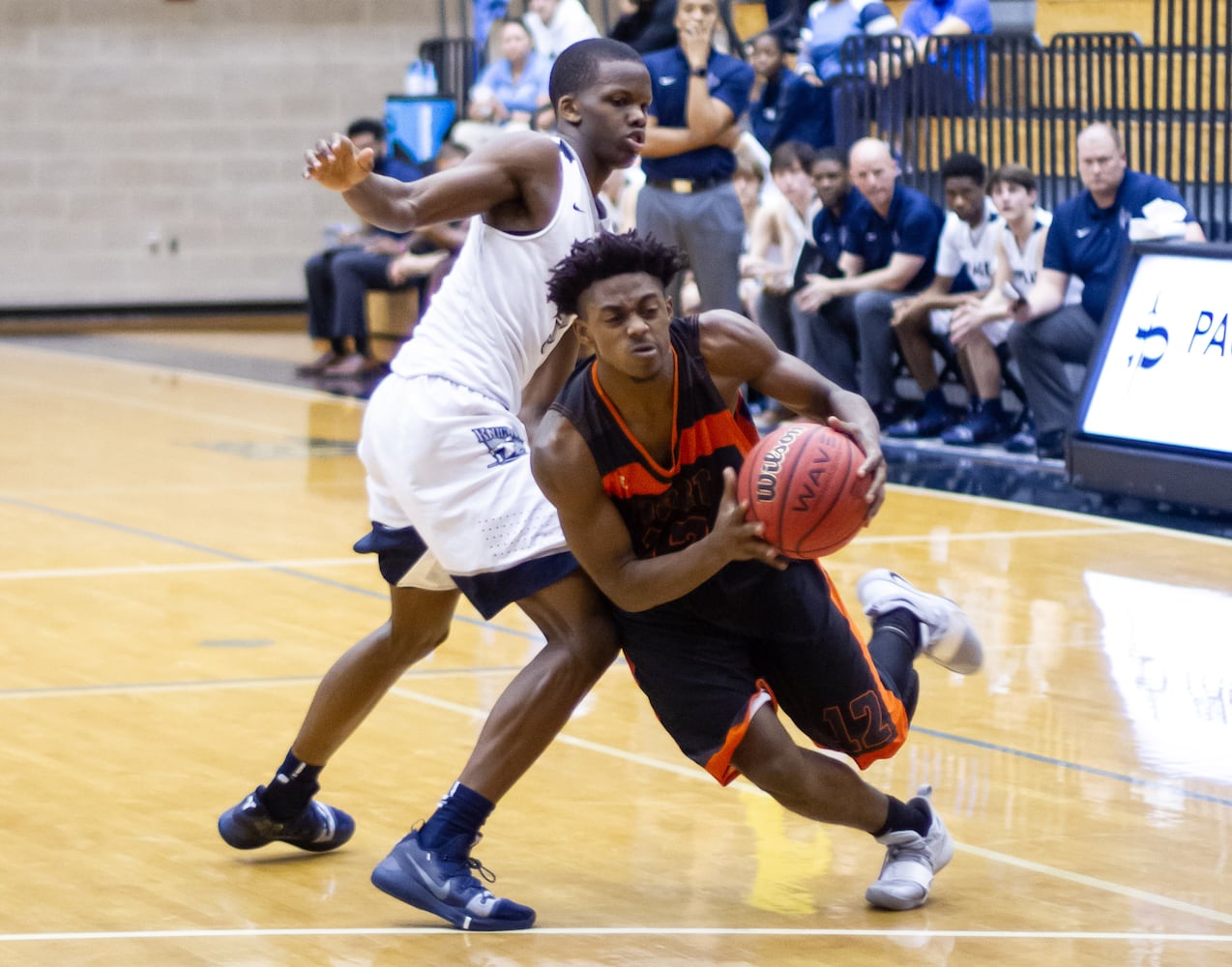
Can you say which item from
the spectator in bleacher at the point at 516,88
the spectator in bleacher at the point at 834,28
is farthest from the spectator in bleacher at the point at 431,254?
the spectator in bleacher at the point at 834,28

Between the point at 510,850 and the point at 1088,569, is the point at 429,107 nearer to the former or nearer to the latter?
the point at 1088,569

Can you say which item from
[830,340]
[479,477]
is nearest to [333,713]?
[479,477]

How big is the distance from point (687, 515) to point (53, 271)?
51.5ft

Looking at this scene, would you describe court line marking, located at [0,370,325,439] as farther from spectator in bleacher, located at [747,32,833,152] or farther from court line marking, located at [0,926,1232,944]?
court line marking, located at [0,926,1232,944]

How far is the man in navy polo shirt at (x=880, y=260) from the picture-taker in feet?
34.9

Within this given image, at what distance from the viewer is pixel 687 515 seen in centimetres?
385

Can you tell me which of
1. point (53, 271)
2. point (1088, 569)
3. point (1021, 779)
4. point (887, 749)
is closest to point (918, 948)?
point (887, 749)

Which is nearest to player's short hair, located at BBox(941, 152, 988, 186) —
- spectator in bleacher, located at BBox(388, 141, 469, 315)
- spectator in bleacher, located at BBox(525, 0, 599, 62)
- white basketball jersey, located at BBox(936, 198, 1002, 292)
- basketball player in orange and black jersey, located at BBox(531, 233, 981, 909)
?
white basketball jersey, located at BBox(936, 198, 1002, 292)

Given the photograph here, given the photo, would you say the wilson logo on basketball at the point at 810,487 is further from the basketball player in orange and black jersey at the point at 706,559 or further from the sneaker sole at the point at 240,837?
the sneaker sole at the point at 240,837

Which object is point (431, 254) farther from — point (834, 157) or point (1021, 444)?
point (1021, 444)

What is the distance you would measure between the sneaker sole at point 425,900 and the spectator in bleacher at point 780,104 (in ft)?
29.1

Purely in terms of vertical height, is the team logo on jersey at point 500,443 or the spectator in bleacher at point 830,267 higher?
the team logo on jersey at point 500,443

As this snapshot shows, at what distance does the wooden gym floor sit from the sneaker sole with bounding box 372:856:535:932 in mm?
34

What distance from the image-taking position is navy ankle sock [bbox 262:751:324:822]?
427cm
